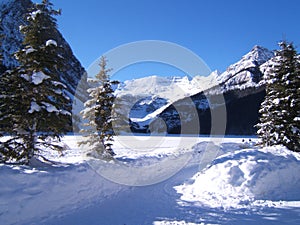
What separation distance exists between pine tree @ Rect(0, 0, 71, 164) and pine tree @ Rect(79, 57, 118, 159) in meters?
4.03

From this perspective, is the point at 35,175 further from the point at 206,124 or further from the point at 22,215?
the point at 206,124

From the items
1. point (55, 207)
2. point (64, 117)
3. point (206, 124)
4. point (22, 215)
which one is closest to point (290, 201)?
point (55, 207)

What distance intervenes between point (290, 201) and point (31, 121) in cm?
982

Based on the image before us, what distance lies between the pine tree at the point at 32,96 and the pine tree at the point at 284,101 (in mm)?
12863

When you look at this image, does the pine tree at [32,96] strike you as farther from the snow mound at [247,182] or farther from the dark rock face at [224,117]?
the dark rock face at [224,117]

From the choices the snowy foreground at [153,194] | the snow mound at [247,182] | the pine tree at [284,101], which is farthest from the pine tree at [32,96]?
the pine tree at [284,101]

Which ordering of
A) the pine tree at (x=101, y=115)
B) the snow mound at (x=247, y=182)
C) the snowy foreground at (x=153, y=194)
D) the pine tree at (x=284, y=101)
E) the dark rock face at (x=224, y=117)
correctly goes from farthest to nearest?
1. the dark rock face at (x=224, y=117)
2. the pine tree at (x=284, y=101)
3. the pine tree at (x=101, y=115)
4. the snow mound at (x=247, y=182)
5. the snowy foreground at (x=153, y=194)

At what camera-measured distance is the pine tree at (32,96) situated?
876 cm

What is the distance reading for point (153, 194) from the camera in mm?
9211

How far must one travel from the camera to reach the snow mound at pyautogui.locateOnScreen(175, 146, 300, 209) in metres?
8.28

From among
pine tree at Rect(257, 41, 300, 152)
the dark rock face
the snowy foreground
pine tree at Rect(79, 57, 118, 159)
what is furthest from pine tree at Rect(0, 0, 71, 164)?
the dark rock face

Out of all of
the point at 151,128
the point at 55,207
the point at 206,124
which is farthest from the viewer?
the point at 151,128

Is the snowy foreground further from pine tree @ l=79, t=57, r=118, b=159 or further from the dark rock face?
the dark rock face

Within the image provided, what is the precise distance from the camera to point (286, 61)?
1569 centimetres
